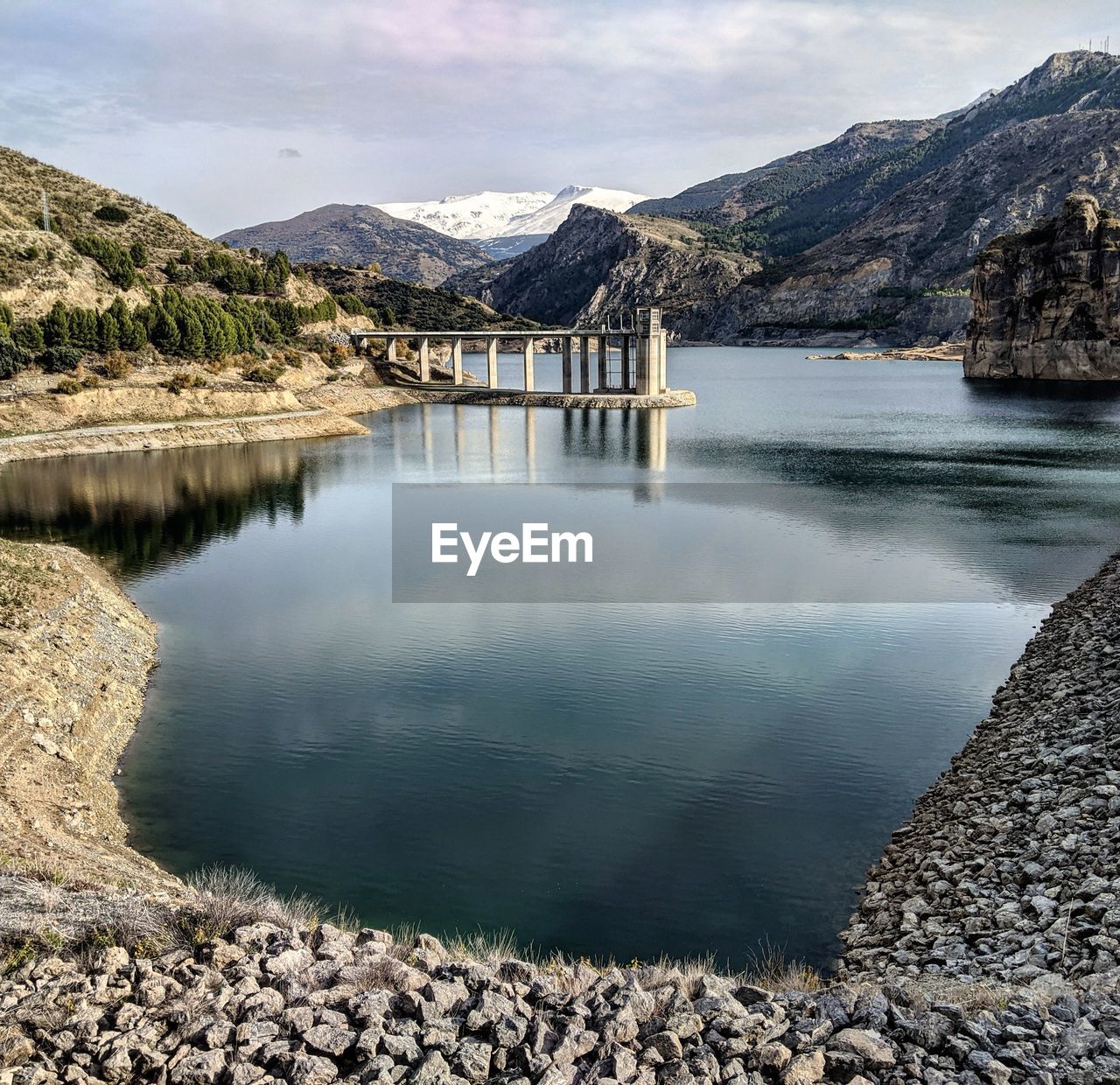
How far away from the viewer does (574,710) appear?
17.8 metres

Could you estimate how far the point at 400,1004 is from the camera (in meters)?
7.48

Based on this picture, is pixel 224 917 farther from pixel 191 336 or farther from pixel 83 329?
pixel 191 336

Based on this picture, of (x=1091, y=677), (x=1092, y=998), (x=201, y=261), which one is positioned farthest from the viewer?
(x=201, y=261)

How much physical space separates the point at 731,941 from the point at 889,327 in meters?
181

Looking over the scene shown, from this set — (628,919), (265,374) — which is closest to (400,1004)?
(628,919)

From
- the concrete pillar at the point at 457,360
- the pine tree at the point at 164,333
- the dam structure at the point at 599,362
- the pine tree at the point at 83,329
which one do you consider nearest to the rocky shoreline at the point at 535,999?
the pine tree at the point at 83,329

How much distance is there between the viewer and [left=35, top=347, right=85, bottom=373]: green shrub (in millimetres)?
58000

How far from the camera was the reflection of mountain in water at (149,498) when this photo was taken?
32.5 meters

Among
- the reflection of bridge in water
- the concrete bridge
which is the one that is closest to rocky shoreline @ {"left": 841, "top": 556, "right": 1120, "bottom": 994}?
the reflection of bridge in water

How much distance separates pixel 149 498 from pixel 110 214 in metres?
54.6

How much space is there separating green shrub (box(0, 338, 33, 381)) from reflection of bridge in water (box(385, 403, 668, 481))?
20.6m

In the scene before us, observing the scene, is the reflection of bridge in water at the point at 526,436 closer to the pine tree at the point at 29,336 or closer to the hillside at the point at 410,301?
the pine tree at the point at 29,336

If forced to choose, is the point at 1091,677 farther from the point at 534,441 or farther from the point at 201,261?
the point at 201,261

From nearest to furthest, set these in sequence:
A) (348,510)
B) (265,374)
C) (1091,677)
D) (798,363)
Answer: (1091,677)
(348,510)
(265,374)
(798,363)
